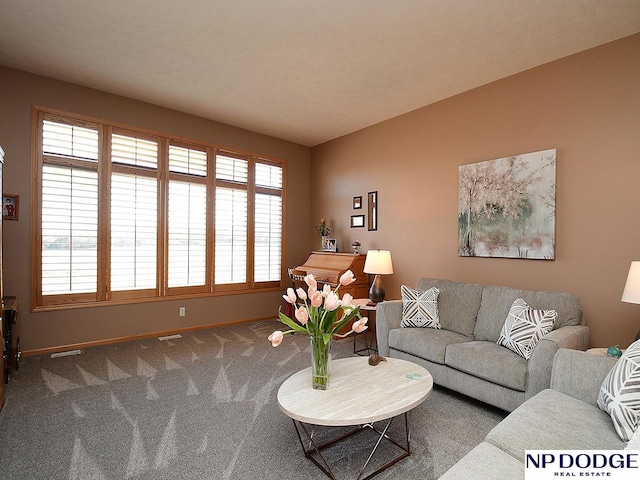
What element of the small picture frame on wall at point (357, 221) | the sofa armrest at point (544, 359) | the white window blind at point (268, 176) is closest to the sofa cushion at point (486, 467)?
the sofa armrest at point (544, 359)

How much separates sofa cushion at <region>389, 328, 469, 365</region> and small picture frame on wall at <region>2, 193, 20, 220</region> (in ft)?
13.8

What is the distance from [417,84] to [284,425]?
11.8 ft

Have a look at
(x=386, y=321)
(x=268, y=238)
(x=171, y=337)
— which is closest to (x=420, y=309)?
(x=386, y=321)

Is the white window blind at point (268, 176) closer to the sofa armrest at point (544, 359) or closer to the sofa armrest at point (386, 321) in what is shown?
the sofa armrest at point (386, 321)

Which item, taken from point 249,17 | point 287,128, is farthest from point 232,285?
point 249,17

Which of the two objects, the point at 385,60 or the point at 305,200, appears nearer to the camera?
the point at 385,60

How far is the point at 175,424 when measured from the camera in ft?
8.05

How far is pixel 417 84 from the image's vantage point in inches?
150

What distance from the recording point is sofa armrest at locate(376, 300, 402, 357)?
11.5 ft

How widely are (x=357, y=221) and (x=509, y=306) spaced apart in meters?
2.65

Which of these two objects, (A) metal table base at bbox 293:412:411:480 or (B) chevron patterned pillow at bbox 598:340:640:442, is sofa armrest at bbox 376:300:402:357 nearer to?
(A) metal table base at bbox 293:412:411:480

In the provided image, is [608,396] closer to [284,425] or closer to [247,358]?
[284,425]

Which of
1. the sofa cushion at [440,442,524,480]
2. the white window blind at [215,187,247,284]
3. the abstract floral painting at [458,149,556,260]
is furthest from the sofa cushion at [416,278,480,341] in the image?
the white window blind at [215,187,247,284]

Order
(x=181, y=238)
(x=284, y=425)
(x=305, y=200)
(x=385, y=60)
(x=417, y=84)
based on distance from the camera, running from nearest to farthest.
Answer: (x=284, y=425)
(x=385, y=60)
(x=417, y=84)
(x=181, y=238)
(x=305, y=200)
